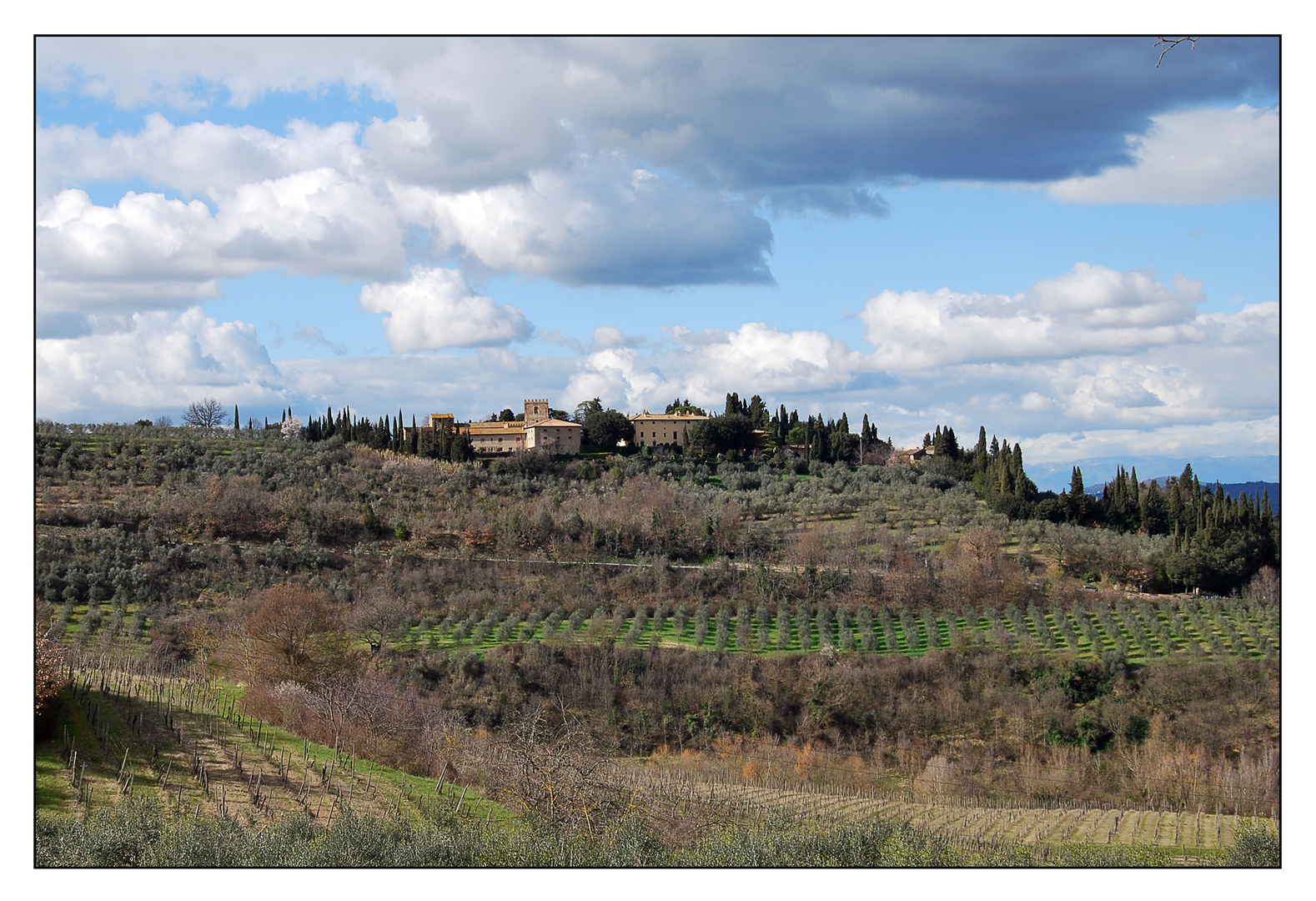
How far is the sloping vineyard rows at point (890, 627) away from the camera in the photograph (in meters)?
18.8

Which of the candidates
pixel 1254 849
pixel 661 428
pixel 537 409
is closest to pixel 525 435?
pixel 537 409

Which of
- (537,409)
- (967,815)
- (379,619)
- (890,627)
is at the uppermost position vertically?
(537,409)

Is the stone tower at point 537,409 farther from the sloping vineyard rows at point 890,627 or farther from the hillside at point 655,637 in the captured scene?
the sloping vineyard rows at point 890,627

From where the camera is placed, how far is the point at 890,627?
20.7 meters

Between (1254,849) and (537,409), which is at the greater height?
(537,409)

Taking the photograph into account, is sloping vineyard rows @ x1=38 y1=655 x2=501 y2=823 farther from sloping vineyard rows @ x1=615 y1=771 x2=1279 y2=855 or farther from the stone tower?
the stone tower

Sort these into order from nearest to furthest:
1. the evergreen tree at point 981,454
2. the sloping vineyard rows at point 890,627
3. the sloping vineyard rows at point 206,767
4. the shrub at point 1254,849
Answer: the shrub at point 1254,849 < the sloping vineyard rows at point 206,767 < the sloping vineyard rows at point 890,627 < the evergreen tree at point 981,454

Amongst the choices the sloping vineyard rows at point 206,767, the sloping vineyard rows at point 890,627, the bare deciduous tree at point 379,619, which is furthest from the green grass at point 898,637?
the sloping vineyard rows at point 206,767

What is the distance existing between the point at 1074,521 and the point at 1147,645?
8181 millimetres

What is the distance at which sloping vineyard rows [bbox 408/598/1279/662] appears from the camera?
18.8 metres

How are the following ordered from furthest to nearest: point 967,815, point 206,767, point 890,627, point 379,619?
point 890,627 < point 379,619 < point 967,815 < point 206,767

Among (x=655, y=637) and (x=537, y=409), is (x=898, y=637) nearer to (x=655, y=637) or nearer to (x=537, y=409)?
(x=655, y=637)

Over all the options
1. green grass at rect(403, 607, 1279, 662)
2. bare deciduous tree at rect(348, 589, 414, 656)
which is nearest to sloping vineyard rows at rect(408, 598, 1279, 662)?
green grass at rect(403, 607, 1279, 662)

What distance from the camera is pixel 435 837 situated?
794cm
